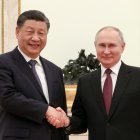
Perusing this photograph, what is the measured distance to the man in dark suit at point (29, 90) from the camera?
245 cm

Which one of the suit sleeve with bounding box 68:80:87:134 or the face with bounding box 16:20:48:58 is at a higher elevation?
the face with bounding box 16:20:48:58

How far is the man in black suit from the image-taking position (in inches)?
102

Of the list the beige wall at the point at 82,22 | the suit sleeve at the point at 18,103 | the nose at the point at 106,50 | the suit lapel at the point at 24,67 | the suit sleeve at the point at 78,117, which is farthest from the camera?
the beige wall at the point at 82,22

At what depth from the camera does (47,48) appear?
17.3 feet

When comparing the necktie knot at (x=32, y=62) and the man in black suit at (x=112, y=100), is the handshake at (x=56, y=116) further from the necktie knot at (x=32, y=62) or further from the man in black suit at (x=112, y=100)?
the necktie knot at (x=32, y=62)

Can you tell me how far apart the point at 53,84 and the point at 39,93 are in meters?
0.17

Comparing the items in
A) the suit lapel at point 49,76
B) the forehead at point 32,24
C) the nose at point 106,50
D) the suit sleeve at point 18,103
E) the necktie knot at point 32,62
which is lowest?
the suit sleeve at point 18,103

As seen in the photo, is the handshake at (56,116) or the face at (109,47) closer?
the handshake at (56,116)

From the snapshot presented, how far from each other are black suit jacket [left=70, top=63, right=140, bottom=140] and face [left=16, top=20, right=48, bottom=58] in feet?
1.43

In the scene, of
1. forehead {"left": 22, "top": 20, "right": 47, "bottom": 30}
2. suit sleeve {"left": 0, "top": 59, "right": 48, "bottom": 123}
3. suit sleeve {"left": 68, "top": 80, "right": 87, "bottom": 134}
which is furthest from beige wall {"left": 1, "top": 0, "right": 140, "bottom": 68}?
suit sleeve {"left": 0, "top": 59, "right": 48, "bottom": 123}

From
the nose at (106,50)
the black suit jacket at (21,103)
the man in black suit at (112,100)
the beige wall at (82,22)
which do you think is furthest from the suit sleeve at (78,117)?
the beige wall at (82,22)

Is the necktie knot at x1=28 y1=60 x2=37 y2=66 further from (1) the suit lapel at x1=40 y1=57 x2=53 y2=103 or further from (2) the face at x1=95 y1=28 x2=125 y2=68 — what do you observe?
(2) the face at x1=95 y1=28 x2=125 y2=68

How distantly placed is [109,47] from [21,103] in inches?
28.2

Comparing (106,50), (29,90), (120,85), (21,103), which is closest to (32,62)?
(29,90)
